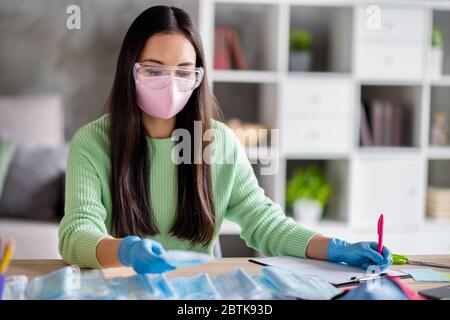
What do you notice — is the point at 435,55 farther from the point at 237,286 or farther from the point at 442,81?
the point at 237,286

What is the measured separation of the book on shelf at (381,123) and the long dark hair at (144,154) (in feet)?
5.16

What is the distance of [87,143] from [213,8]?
165cm

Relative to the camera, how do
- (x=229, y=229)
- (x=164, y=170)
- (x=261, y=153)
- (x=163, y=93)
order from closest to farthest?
(x=163, y=93), (x=164, y=170), (x=229, y=229), (x=261, y=153)

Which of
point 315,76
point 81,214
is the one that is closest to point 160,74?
point 81,214

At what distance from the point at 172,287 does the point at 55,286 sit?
142mm

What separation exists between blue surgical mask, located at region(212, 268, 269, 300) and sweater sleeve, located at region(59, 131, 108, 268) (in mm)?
193

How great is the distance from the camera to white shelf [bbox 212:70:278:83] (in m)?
2.63

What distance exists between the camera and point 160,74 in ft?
3.90

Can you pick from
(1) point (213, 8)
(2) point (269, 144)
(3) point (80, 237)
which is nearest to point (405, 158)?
(2) point (269, 144)

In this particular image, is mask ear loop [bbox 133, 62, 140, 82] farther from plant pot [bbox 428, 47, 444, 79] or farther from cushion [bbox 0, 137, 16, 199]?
plant pot [bbox 428, 47, 444, 79]

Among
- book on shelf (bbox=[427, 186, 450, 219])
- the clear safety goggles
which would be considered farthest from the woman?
book on shelf (bbox=[427, 186, 450, 219])
